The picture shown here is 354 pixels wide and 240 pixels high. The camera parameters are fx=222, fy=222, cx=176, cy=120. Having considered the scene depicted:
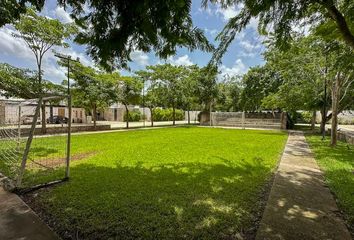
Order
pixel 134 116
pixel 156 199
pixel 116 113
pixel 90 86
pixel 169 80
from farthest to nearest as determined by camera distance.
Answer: pixel 116 113 → pixel 134 116 → pixel 169 80 → pixel 90 86 → pixel 156 199

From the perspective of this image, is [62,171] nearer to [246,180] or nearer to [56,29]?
[246,180]

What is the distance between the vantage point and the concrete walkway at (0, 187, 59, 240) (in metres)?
2.52

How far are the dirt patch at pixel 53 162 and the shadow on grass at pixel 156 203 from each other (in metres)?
0.98

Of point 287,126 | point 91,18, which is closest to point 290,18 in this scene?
point 91,18

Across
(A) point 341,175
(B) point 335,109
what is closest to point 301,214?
(A) point 341,175

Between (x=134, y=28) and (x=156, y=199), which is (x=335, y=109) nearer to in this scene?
(x=156, y=199)

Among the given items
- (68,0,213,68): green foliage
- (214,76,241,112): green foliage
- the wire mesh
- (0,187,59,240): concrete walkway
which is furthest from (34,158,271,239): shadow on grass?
(214,76,241,112): green foliage

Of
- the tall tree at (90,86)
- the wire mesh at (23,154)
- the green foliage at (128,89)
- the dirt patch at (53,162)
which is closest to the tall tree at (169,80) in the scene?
the green foliage at (128,89)

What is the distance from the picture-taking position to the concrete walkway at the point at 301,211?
8.61 ft

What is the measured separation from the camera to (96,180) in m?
4.53

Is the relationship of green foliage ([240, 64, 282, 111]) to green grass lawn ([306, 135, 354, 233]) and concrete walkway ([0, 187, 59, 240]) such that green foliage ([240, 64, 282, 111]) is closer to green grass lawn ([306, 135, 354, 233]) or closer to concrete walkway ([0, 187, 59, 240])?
green grass lawn ([306, 135, 354, 233])

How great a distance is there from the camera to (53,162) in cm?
618

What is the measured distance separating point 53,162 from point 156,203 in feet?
13.7

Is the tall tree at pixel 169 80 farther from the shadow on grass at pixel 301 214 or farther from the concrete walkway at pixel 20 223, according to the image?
the concrete walkway at pixel 20 223
